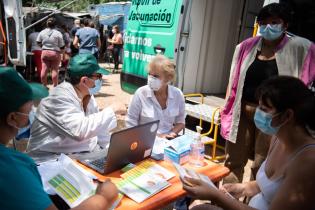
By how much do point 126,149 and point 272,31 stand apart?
1.71m

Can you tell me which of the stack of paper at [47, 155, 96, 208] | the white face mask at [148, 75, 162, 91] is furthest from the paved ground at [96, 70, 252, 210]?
the stack of paper at [47, 155, 96, 208]

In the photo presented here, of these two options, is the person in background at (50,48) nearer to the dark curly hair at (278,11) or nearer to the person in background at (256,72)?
the person in background at (256,72)

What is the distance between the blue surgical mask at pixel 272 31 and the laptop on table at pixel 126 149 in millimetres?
1439

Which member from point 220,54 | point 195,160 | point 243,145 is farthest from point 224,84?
point 195,160

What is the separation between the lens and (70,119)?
6.88 feet

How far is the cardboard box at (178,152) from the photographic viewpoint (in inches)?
81.8

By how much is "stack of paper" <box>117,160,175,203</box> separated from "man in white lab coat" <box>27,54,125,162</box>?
0.47 m

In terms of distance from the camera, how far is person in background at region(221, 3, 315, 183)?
→ 8.80ft

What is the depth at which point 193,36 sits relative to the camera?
4.63 m

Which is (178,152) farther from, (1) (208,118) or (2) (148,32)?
(2) (148,32)

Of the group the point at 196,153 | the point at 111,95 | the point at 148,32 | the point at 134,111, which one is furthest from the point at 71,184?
the point at 111,95

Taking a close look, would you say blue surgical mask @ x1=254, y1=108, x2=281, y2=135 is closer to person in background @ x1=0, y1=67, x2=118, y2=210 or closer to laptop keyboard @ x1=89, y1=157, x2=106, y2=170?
laptop keyboard @ x1=89, y1=157, x2=106, y2=170

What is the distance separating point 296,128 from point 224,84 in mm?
4106

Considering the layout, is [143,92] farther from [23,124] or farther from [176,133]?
[23,124]
